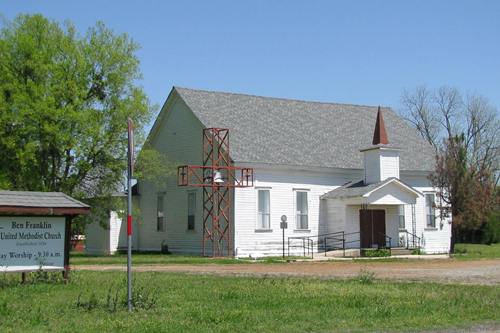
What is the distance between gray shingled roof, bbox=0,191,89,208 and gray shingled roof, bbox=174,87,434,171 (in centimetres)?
1928

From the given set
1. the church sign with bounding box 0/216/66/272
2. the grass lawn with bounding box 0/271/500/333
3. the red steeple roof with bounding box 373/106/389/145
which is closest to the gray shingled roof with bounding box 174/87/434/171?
the red steeple roof with bounding box 373/106/389/145

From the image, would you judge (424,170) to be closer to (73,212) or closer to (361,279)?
(361,279)

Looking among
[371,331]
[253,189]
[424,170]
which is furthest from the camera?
[424,170]

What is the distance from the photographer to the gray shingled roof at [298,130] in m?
38.8

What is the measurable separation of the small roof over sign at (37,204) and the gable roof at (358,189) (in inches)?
871

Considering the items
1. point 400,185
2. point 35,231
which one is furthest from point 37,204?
point 400,185

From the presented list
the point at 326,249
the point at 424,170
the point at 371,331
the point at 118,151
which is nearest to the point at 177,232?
the point at 118,151

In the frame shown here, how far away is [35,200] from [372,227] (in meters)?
25.6

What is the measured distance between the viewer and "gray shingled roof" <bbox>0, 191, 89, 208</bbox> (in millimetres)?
16344

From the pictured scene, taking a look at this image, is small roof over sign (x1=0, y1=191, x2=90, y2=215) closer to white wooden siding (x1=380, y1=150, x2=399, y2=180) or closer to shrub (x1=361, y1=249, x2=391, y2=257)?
shrub (x1=361, y1=249, x2=391, y2=257)

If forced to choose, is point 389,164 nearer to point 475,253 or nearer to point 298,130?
point 298,130

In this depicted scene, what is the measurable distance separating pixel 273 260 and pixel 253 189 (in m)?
5.27

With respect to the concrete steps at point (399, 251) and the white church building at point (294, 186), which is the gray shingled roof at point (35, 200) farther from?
the concrete steps at point (399, 251)

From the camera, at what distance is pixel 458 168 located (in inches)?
1521
